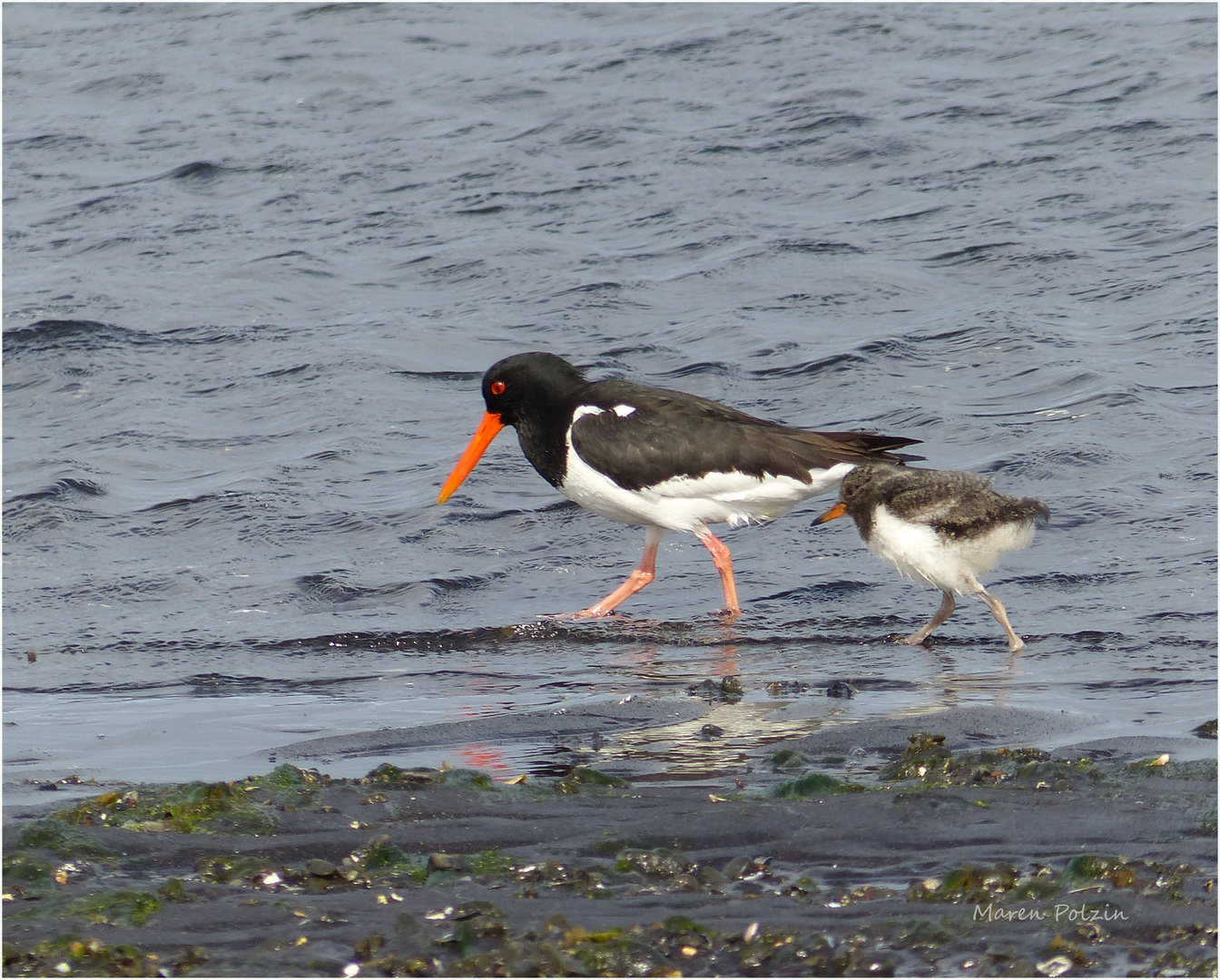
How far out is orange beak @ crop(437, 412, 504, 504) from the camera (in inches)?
335

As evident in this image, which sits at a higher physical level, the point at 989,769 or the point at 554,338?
the point at 989,769

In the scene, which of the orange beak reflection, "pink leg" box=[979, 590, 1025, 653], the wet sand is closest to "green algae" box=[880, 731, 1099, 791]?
the wet sand

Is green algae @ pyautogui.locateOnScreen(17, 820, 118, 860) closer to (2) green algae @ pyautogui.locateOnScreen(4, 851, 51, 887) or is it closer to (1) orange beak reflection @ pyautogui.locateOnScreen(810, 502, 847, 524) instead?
(2) green algae @ pyautogui.locateOnScreen(4, 851, 51, 887)

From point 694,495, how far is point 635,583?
56cm

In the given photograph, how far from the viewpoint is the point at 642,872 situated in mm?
3580

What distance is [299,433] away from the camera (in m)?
10.8

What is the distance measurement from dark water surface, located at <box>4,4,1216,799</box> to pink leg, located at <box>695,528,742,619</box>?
0.11 meters

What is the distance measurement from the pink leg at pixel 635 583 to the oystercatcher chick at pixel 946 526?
4.62ft

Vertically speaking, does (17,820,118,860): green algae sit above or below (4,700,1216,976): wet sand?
above

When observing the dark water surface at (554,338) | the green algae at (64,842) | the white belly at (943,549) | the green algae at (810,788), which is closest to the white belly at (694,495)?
the dark water surface at (554,338)

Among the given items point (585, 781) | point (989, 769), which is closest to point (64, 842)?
point (585, 781)

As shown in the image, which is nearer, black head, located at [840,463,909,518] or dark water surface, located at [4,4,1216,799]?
dark water surface, located at [4,4,1216,799]

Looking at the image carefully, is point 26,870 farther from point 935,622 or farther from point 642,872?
point 935,622

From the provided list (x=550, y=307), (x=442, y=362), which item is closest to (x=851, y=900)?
(x=442, y=362)
